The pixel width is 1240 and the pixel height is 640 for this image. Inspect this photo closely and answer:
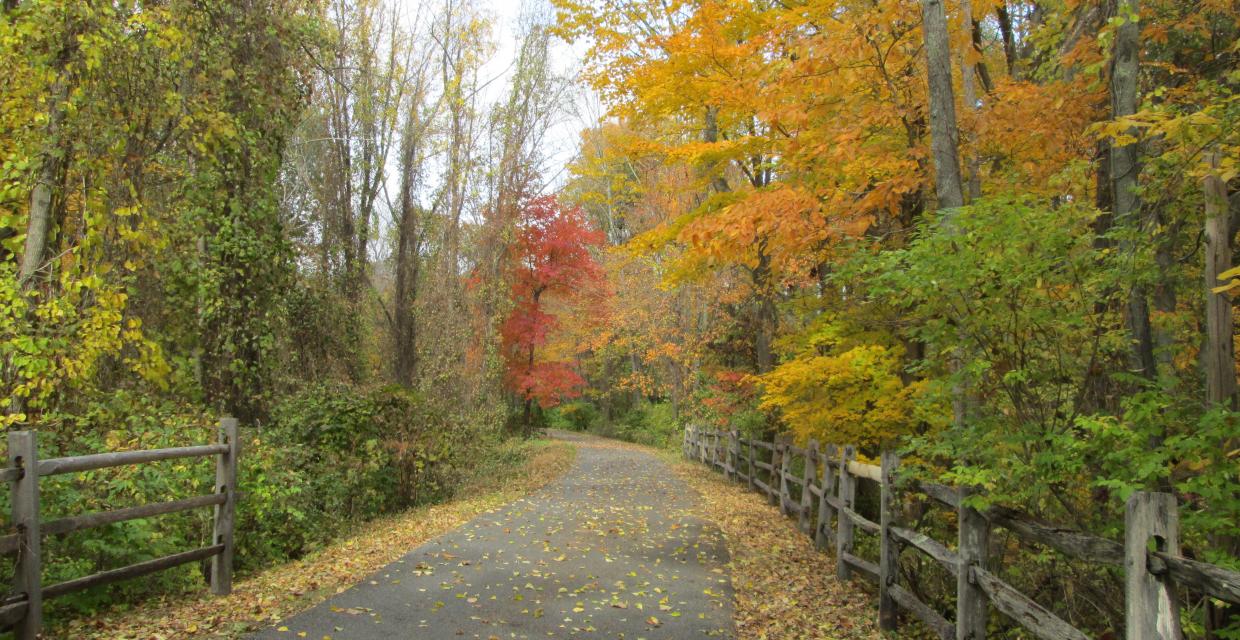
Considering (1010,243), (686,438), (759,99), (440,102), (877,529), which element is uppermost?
(440,102)

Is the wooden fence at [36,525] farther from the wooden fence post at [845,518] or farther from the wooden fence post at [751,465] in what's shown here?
the wooden fence post at [751,465]

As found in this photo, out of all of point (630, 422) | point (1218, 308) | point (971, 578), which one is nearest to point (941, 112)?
point (1218, 308)

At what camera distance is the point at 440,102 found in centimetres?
1788

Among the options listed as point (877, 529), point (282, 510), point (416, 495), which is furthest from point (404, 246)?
point (877, 529)

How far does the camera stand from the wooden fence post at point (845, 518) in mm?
7367

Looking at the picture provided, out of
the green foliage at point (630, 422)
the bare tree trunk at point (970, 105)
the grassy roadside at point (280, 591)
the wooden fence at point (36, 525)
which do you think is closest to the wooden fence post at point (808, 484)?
the bare tree trunk at point (970, 105)

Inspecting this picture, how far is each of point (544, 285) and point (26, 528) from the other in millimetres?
23866

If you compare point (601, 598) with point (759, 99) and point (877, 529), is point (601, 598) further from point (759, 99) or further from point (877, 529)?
point (759, 99)

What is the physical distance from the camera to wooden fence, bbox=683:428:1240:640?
296 centimetres

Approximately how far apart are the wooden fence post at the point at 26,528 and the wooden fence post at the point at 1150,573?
561 centimetres

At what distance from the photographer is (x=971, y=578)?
15.2 feet

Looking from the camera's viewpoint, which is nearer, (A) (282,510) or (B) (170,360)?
(A) (282,510)

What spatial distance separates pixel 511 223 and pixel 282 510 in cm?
1451

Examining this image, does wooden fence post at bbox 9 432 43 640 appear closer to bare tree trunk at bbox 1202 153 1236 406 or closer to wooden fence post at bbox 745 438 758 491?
bare tree trunk at bbox 1202 153 1236 406
